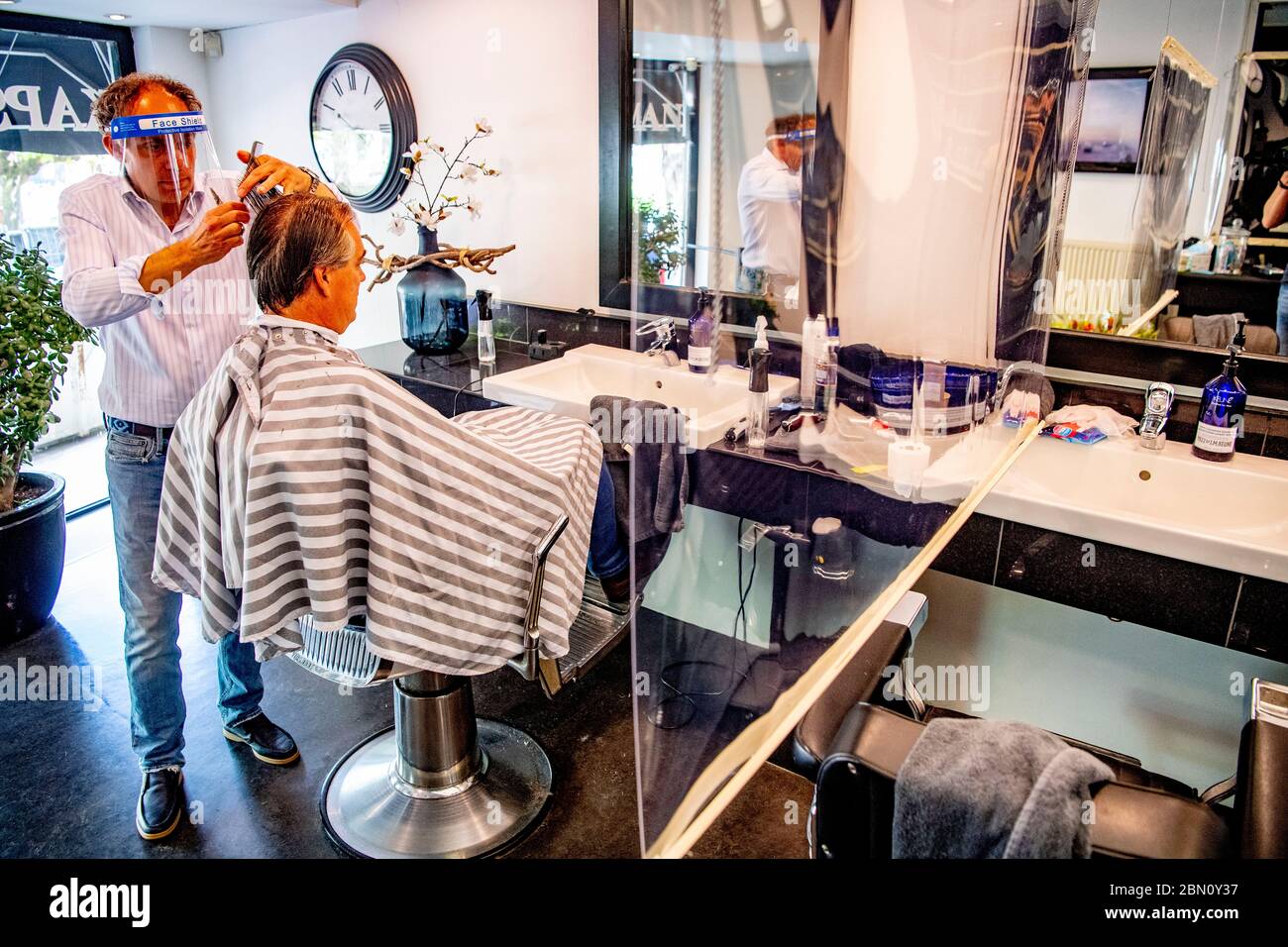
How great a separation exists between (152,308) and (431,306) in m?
1.22

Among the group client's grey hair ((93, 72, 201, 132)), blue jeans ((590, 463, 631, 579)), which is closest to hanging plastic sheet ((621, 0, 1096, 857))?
blue jeans ((590, 463, 631, 579))

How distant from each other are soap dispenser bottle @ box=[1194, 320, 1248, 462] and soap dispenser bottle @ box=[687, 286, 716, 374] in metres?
1.33

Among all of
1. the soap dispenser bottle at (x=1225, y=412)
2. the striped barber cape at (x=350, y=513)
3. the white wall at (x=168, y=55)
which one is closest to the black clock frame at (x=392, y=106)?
the white wall at (x=168, y=55)

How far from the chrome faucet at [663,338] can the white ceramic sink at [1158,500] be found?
99 centimetres

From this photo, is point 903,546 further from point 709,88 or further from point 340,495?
point 340,495

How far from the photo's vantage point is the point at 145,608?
1.94m

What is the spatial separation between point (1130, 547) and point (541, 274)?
7.10 ft

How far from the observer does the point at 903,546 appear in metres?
1.43

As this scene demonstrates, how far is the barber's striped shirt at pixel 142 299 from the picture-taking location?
5.89 feet

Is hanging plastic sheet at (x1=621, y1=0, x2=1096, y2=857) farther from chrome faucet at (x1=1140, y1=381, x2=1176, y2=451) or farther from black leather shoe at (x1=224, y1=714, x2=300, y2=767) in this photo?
black leather shoe at (x1=224, y1=714, x2=300, y2=767)

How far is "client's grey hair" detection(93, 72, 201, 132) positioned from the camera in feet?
5.72

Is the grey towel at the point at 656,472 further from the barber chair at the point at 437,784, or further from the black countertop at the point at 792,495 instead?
the barber chair at the point at 437,784

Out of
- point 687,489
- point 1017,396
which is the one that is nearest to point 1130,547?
point 1017,396

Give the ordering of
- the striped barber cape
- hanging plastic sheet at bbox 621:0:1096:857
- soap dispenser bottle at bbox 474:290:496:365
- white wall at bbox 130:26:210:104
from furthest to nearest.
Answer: white wall at bbox 130:26:210:104, soap dispenser bottle at bbox 474:290:496:365, the striped barber cape, hanging plastic sheet at bbox 621:0:1096:857
